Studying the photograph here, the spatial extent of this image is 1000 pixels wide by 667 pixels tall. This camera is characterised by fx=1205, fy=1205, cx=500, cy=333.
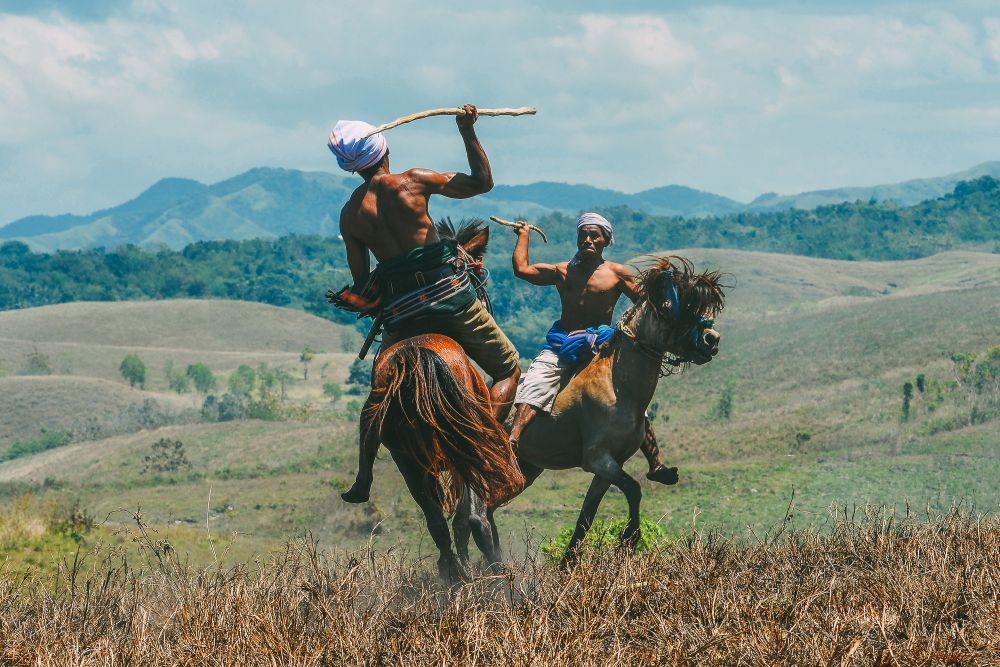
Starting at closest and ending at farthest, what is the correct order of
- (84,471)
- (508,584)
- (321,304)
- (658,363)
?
(508,584)
(658,363)
(84,471)
(321,304)

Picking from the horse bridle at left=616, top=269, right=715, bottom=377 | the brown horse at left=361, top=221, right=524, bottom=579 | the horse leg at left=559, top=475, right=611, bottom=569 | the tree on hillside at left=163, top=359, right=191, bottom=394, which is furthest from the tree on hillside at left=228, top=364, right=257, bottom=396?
the brown horse at left=361, top=221, right=524, bottom=579

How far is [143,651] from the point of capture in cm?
596

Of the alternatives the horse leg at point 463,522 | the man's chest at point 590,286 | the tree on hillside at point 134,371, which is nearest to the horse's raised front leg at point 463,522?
the horse leg at point 463,522

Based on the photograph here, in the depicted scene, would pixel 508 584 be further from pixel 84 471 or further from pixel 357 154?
pixel 84 471

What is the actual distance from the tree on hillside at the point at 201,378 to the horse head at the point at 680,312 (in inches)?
3311

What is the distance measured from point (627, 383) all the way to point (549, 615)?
2463 millimetres

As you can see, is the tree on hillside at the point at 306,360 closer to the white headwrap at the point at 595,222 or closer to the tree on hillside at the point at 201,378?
the tree on hillside at the point at 201,378

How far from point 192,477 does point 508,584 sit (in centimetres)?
3344

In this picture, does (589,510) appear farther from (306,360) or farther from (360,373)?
(306,360)

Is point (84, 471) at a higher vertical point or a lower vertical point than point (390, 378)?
lower

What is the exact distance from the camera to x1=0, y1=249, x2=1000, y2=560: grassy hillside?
1905 cm

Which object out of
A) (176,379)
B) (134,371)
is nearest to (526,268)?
(134,371)

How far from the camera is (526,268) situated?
9078 millimetres

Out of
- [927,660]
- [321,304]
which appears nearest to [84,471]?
[927,660]
